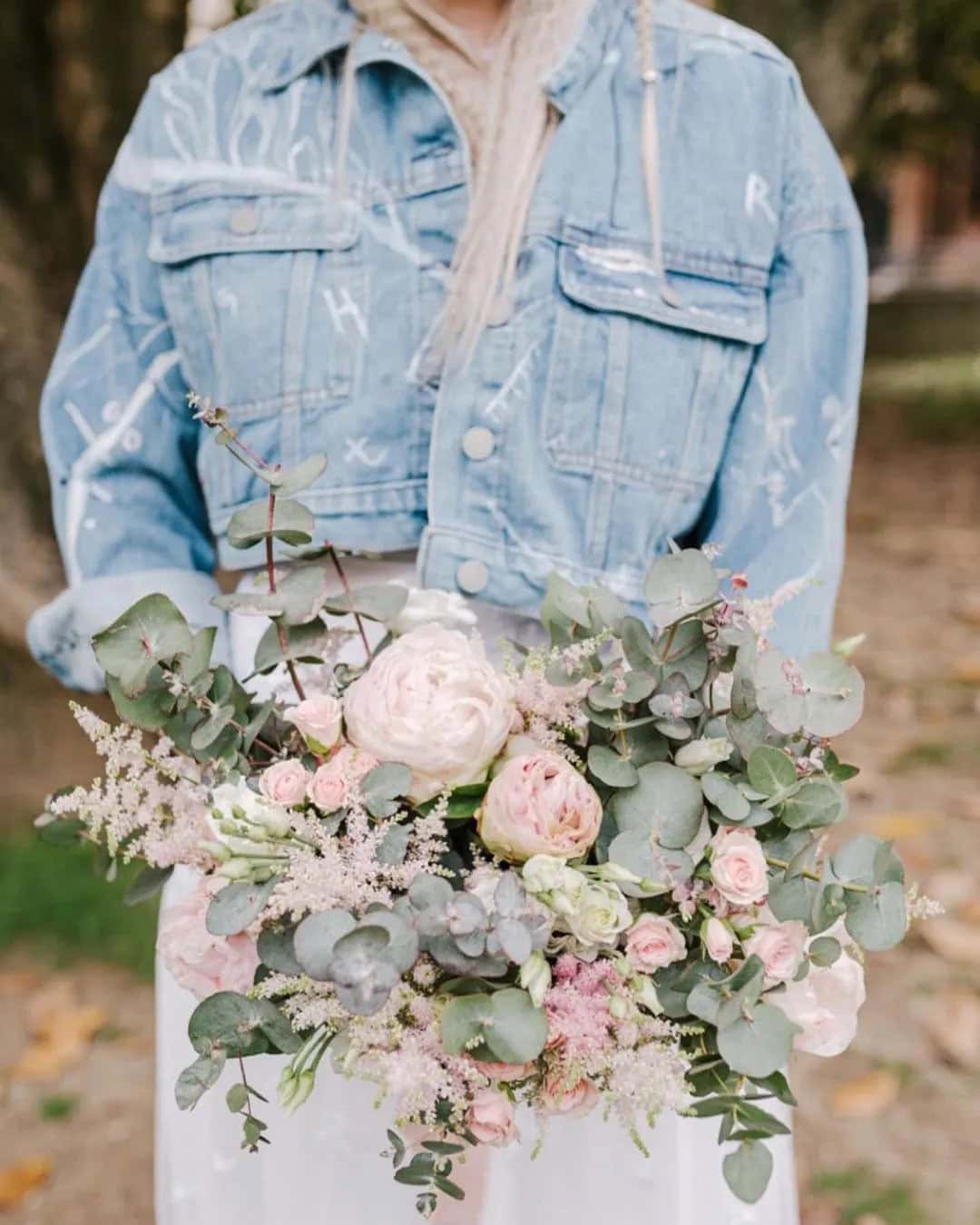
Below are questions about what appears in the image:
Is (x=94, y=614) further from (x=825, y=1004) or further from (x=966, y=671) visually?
(x=966, y=671)

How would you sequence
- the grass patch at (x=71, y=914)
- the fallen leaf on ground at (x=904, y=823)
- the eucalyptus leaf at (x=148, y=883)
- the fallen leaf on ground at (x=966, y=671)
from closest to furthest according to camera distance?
the eucalyptus leaf at (x=148, y=883), the grass patch at (x=71, y=914), the fallen leaf on ground at (x=904, y=823), the fallen leaf on ground at (x=966, y=671)

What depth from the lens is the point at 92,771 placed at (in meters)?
3.53

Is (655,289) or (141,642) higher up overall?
(655,289)

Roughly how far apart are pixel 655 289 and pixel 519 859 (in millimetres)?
645

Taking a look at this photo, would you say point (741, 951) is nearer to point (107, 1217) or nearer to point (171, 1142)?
point (171, 1142)

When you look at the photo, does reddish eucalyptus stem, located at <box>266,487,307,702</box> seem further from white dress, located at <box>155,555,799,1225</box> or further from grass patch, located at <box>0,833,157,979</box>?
grass patch, located at <box>0,833,157,979</box>

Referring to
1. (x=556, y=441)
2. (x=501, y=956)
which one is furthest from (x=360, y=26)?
(x=501, y=956)

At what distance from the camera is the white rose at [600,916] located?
0.90m

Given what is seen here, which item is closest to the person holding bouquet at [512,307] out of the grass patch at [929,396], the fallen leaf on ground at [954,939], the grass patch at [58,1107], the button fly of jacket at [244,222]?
the button fly of jacket at [244,222]

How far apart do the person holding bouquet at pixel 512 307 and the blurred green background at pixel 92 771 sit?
1192 mm

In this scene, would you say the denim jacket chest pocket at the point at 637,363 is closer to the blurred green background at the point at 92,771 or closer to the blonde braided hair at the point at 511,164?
the blonde braided hair at the point at 511,164

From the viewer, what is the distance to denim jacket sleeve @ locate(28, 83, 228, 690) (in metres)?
1.40

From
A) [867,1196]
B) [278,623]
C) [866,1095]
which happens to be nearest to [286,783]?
[278,623]

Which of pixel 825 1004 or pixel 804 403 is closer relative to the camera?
pixel 825 1004
